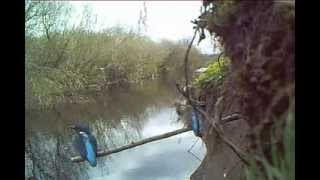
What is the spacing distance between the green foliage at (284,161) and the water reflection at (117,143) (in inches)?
24.6

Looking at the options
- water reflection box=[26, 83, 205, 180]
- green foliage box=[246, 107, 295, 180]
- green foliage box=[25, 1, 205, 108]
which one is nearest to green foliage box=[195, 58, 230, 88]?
green foliage box=[25, 1, 205, 108]

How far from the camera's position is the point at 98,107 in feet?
6.83

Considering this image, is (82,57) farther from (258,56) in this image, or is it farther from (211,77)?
(258,56)

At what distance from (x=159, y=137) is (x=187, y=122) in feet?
0.54

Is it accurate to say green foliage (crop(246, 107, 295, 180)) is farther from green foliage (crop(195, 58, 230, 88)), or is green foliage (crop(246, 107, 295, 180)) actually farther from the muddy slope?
green foliage (crop(195, 58, 230, 88))

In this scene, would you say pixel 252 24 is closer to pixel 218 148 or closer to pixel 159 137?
pixel 218 148

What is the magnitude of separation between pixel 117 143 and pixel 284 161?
1236 mm

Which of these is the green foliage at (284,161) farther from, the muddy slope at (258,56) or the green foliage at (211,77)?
the green foliage at (211,77)

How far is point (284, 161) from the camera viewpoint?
2.19 ft

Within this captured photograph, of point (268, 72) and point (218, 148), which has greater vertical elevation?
point (268, 72)

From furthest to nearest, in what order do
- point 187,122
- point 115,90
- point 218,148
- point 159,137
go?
point 115,90
point 159,137
point 187,122
point 218,148

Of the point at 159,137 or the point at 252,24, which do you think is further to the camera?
the point at 159,137

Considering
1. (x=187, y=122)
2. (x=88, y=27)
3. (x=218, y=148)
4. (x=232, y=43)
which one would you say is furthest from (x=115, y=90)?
(x=232, y=43)
